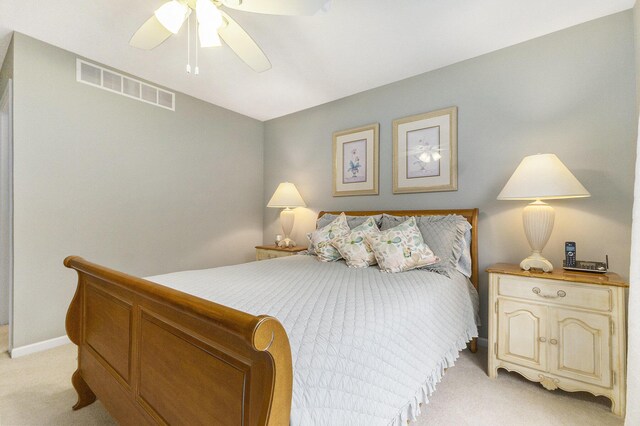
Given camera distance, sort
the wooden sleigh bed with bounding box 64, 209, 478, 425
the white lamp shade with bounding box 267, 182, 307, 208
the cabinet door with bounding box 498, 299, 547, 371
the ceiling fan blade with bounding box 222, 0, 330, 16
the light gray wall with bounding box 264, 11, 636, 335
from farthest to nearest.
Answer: the white lamp shade with bounding box 267, 182, 307, 208 → the light gray wall with bounding box 264, 11, 636, 335 → the cabinet door with bounding box 498, 299, 547, 371 → the ceiling fan blade with bounding box 222, 0, 330, 16 → the wooden sleigh bed with bounding box 64, 209, 478, 425

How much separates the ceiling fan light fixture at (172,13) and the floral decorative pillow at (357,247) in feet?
6.10

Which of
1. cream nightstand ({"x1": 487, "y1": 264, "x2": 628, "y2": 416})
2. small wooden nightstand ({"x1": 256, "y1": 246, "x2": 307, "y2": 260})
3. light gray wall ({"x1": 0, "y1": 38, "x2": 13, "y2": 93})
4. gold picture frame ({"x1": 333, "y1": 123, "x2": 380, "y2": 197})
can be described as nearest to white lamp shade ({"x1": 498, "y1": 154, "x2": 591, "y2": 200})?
cream nightstand ({"x1": 487, "y1": 264, "x2": 628, "y2": 416})

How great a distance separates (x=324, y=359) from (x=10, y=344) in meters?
2.90

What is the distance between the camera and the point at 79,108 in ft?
8.50

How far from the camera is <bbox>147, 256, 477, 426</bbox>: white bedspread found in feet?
2.92

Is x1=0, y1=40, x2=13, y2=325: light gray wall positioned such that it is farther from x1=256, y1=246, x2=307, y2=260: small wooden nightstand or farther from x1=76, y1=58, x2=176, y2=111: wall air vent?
x1=256, y1=246, x2=307, y2=260: small wooden nightstand

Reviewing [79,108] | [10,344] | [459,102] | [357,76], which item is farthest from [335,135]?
[10,344]

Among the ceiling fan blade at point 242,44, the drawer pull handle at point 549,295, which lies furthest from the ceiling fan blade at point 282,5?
the drawer pull handle at point 549,295

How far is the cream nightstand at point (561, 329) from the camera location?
165cm

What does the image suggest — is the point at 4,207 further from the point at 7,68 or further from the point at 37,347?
the point at 37,347

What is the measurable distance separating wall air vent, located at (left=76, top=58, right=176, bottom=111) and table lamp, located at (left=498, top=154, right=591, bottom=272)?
342cm

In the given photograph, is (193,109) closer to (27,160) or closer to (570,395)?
(27,160)

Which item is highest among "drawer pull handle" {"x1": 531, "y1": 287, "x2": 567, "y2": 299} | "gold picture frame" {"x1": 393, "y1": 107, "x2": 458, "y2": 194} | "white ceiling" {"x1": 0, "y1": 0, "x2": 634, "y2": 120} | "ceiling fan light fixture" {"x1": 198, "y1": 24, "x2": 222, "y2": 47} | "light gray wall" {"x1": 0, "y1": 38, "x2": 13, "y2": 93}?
"white ceiling" {"x1": 0, "y1": 0, "x2": 634, "y2": 120}

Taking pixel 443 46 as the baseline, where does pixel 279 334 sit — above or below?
below
